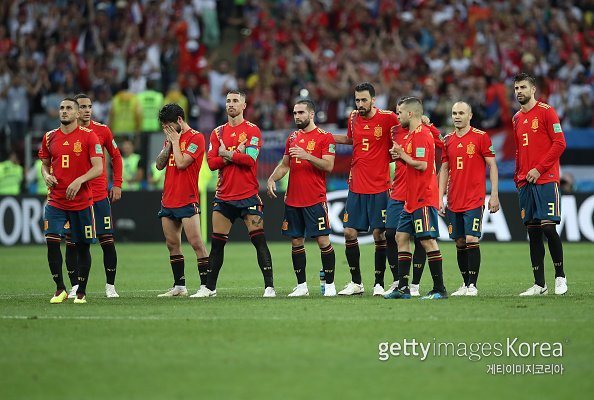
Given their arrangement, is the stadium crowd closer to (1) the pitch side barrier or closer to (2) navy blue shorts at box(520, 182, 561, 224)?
(1) the pitch side barrier

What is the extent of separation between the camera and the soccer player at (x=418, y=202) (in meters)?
13.1

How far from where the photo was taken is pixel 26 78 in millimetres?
29734

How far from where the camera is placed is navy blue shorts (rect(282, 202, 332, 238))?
14117 mm

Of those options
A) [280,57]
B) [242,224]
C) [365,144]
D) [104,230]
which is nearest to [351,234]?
[365,144]

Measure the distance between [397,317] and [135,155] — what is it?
15.4 metres

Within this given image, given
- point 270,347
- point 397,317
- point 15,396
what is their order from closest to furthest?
point 15,396 < point 270,347 < point 397,317

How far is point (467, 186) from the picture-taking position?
14055 mm

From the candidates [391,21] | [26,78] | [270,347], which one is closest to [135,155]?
[26,78]

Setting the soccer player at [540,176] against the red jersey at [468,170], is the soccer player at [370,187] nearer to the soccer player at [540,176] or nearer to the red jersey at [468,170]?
the red jersey at [468,170]

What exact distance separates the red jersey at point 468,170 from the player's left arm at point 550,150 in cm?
62

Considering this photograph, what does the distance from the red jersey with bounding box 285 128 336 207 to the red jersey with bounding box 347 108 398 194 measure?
0.43m

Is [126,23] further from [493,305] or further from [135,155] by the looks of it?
[493,305]

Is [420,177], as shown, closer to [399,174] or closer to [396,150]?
[396,150]

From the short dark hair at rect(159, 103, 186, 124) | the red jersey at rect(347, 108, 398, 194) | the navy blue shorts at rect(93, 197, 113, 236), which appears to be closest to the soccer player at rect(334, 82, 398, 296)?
the red jersey at rect(347, 108, 398, 194)
